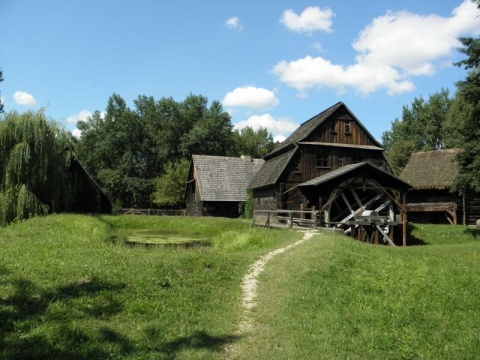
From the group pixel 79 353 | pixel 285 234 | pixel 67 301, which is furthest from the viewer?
pixel 285 234

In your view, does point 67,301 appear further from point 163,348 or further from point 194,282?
point 194,282

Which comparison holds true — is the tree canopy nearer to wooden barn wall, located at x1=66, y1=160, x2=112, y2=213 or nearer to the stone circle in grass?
wooden barn wall, located at x1=66, y1=160, x2=112, y2=213

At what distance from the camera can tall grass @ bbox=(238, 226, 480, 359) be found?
22.5 ft

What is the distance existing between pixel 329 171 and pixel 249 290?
2272 cm

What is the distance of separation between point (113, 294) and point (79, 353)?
7.52ft

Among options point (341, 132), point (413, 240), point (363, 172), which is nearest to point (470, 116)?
point (363, 172)

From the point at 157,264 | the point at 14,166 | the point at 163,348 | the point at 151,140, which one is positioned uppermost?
the point at 151,140

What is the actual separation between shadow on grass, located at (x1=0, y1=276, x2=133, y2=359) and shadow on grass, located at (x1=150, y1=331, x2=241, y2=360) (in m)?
0.63

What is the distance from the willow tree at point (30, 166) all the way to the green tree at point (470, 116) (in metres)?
23.8

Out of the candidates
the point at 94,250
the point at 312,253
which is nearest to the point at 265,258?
the point at 312,253

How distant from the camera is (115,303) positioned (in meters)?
8.02

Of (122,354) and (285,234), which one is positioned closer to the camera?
(122,354)

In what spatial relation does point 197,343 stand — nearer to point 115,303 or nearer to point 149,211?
point 115,303

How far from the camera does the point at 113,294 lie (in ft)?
27.4
